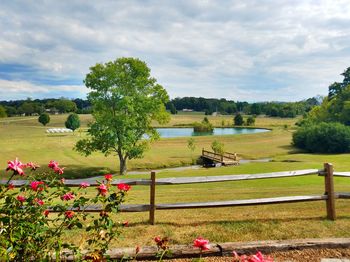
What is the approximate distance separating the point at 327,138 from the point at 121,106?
35108 millimetres

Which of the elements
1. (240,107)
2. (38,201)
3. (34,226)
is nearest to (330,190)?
(38,201)

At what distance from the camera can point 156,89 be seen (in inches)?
1444

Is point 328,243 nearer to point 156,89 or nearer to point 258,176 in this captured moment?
point 258,176

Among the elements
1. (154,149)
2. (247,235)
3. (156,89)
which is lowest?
(154,149)

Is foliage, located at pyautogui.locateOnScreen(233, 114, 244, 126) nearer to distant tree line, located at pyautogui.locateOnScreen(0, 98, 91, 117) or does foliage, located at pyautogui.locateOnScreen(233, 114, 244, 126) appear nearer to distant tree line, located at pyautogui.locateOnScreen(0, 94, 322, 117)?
distant tree line, located at pyautogui.locateOnScreen(0, 94, 322, 117)

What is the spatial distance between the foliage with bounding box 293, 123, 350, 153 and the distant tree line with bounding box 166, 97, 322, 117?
88109mm

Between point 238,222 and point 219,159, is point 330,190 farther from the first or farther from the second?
point 219,159

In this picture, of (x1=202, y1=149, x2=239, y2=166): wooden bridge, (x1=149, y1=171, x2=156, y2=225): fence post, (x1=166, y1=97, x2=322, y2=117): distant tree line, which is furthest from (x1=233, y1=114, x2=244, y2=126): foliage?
(x1=149, y1=171, x2=156, y2=225): fence post

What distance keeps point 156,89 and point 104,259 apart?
111ft

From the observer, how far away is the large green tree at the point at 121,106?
34.3 meters

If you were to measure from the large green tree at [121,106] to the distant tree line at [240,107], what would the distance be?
115696 mm

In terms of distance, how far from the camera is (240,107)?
7146 inches

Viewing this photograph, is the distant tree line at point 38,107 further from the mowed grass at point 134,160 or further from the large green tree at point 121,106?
the large green tree at point 121,106

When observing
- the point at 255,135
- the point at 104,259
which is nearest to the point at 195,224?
the point at 104,259
